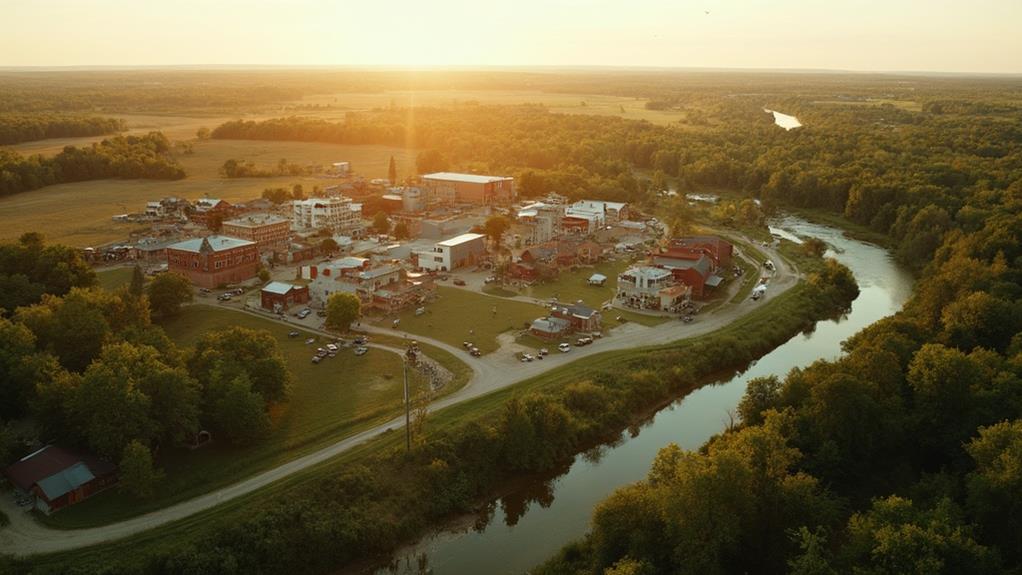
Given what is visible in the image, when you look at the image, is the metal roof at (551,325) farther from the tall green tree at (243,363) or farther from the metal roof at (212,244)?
the metal roof at (212,244)

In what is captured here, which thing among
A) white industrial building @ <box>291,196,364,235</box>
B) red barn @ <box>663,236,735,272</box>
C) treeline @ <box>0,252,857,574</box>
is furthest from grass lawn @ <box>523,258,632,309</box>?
white industrial building @ <box>291,196,364,235</box>

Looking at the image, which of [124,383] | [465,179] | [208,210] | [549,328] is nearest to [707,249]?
[549,328]

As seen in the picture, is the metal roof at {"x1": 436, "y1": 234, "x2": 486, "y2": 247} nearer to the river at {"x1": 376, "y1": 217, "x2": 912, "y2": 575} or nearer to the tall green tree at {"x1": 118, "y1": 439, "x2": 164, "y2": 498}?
the river at {"x1": 376, "y1": 217, "x2": 912, "y2": 575}

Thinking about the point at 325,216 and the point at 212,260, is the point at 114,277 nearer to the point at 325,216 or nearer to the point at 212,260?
the point at 212,260

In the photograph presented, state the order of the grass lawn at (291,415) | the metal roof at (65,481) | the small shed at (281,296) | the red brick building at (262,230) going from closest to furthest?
the metal roof at (65,481) < the grass lawn at (291,415) < the small shed at (281,296) < the red brick building at (262,230)

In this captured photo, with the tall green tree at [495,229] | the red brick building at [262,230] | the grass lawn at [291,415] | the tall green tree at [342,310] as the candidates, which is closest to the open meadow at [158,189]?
the red brick building at [262,230]

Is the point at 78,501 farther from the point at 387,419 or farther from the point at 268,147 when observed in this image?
the point at 268,147
